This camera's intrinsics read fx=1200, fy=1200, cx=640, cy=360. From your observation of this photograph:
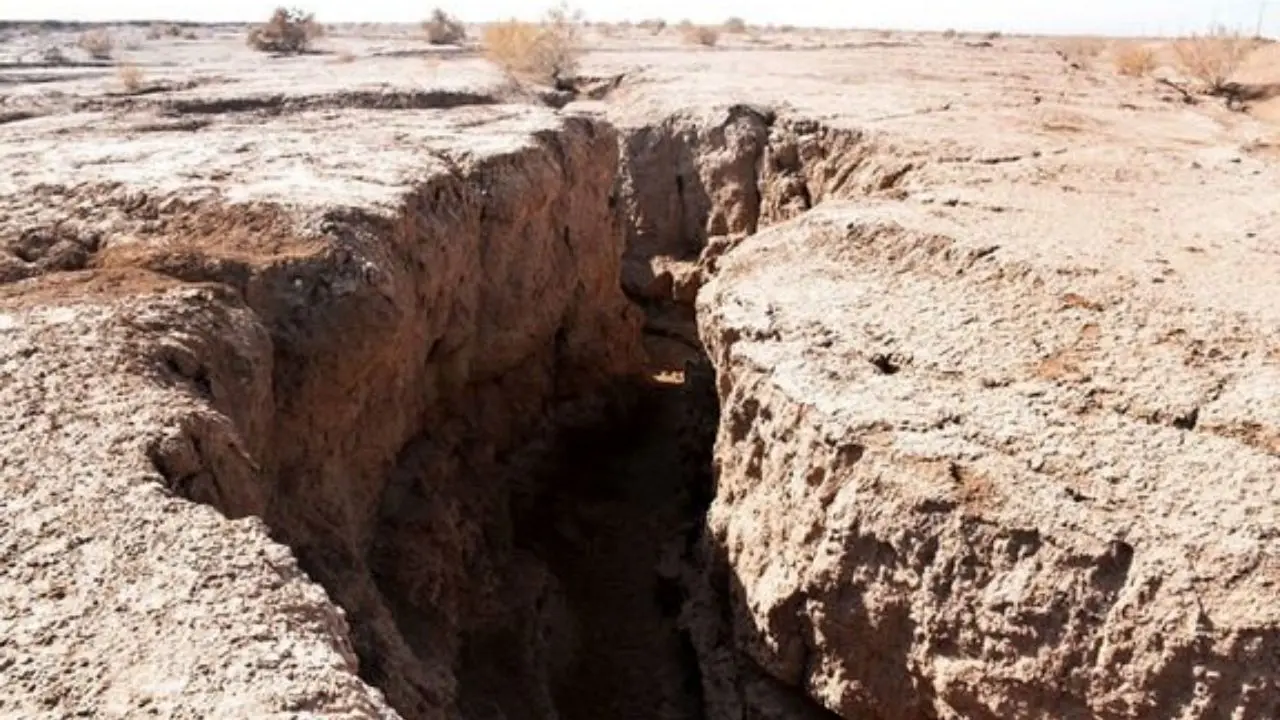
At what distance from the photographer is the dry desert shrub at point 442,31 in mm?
25453

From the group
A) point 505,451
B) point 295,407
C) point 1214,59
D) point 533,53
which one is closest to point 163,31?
point 533,53

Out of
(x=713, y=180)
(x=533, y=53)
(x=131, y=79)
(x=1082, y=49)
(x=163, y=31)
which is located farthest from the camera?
(x=163, y=31)

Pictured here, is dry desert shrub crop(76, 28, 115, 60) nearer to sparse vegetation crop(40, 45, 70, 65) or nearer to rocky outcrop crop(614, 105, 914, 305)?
sparse vegetation crop(40, 45, 70, 65)

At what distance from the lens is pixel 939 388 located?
530cm

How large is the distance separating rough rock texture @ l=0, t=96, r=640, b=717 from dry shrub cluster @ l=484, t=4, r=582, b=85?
21.0ft

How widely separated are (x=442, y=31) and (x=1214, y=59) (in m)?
15.1

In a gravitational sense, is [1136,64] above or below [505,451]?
above

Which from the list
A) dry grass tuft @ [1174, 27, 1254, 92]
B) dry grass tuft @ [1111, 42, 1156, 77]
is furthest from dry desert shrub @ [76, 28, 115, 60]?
dry grass tuft @ [1174, 27, 1254, 92]

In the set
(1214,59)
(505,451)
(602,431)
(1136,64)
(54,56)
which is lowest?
(602,431)

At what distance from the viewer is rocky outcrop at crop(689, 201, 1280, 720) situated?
4.23 meters

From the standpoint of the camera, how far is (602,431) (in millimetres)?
9422

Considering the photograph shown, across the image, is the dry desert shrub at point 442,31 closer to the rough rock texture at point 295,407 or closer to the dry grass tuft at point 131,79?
the dry grass tuft at point 131,79

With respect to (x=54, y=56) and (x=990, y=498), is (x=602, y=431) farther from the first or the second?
(x=54, y=56)

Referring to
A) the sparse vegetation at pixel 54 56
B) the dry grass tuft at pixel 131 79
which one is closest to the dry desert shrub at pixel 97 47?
the sparse vegetation at pixel 54 56
